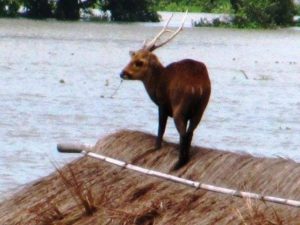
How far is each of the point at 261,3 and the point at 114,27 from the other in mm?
10801

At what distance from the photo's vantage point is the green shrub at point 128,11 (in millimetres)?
65688

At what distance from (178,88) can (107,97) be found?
Result: 18.6 m

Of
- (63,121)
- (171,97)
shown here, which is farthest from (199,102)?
(63,121)

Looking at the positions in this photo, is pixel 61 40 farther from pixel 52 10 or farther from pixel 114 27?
pixel 52 10

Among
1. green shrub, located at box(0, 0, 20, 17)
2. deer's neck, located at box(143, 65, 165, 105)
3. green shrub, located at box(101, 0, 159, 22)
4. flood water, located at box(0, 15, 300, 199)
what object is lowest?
green shrub, located at box(101, 0, 159, 22)

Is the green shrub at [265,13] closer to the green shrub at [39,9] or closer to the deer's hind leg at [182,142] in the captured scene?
the green shrub at [39,9]

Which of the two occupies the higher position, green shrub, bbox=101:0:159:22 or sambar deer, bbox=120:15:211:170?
sambar deer, bbox=120:15:211:170

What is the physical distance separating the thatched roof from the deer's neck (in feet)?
0.84

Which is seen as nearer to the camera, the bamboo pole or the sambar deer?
the bamboo pole

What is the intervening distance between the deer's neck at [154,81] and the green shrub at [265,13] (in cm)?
5763

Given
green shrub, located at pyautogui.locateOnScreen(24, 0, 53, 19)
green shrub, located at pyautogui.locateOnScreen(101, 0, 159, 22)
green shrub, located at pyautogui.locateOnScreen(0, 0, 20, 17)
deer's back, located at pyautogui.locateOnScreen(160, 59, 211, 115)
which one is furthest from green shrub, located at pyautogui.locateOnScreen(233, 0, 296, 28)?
deer's back, located at pyautogui.locateOnScreen(160, 59, 211, 115)

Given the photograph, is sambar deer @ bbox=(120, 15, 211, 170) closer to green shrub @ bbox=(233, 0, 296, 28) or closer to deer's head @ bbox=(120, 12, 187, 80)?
deer's head @ bbox=(120, 12, 187, 80)

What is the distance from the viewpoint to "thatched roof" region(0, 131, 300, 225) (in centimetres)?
697

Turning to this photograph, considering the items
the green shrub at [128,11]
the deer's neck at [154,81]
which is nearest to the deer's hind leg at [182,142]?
the deer's neck at [154,81]
